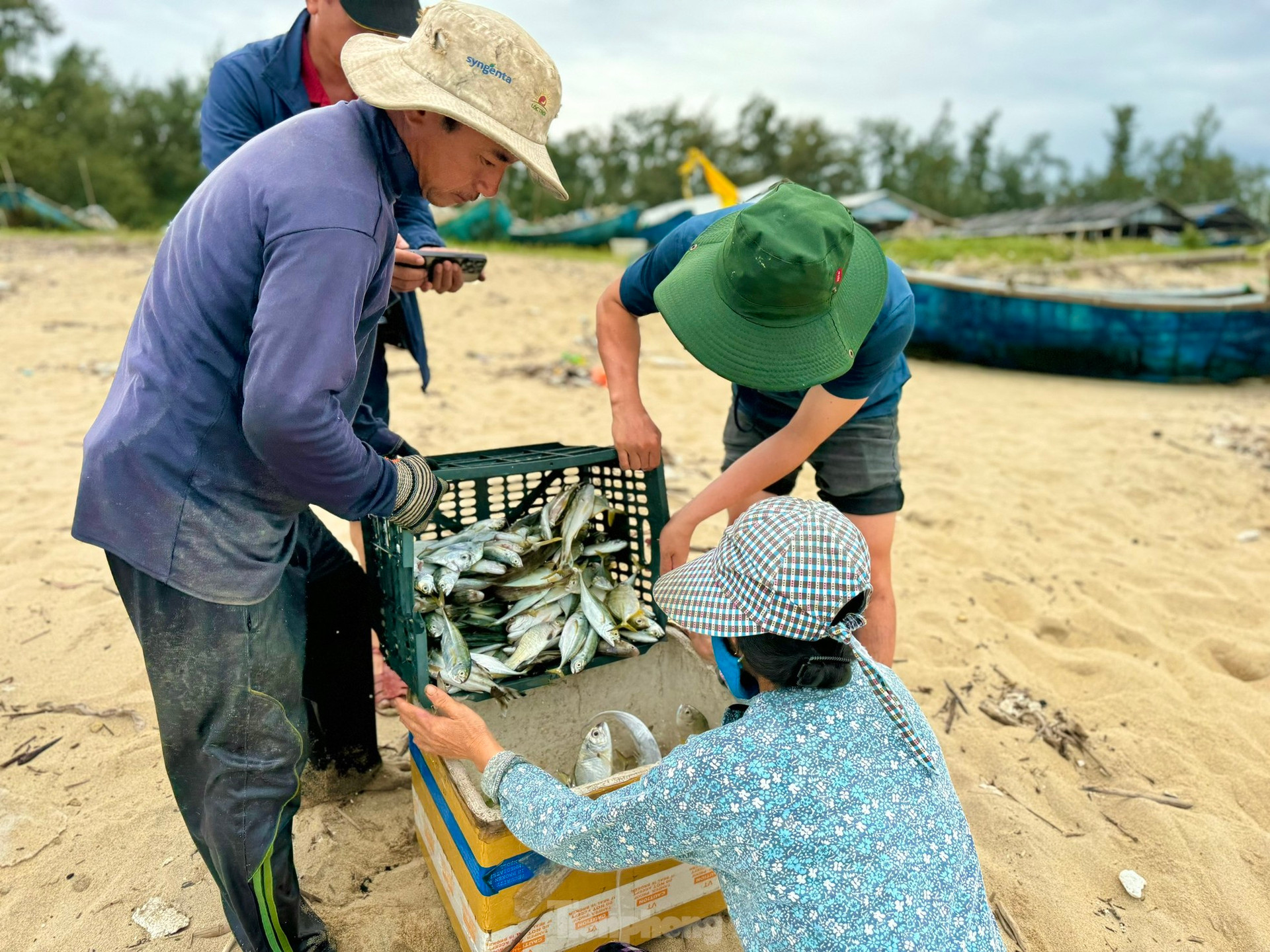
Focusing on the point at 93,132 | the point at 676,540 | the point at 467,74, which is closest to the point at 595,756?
the point at 676,540

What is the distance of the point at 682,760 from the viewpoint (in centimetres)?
141

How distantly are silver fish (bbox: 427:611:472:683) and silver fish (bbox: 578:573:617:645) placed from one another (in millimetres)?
326

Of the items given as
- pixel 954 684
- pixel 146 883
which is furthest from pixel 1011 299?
pixel 146 883

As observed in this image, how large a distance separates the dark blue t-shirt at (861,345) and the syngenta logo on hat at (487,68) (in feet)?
2.45

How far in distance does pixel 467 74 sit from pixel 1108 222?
3357 centimetres

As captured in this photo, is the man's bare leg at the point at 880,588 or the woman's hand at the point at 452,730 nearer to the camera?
the woman's hand at the point at 452,730

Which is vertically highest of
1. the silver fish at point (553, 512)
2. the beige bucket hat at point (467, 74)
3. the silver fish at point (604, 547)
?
the beige bucket hat at point (467, 74)

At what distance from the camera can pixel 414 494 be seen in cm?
172

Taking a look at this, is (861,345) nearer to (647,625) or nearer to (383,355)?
(647,625)

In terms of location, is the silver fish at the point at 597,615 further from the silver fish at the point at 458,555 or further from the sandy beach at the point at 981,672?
the sandy beach at the point at 981,672

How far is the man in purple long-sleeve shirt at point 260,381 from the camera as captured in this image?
1347 mm

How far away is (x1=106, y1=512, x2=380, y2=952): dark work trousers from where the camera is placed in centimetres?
157

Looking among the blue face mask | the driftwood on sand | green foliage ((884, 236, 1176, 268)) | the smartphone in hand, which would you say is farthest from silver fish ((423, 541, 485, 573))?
green foliage ((884, 236, 1176, 268))

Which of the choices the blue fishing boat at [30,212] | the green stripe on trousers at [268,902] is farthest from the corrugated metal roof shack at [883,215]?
the green stripe on trousers at [268,902]
